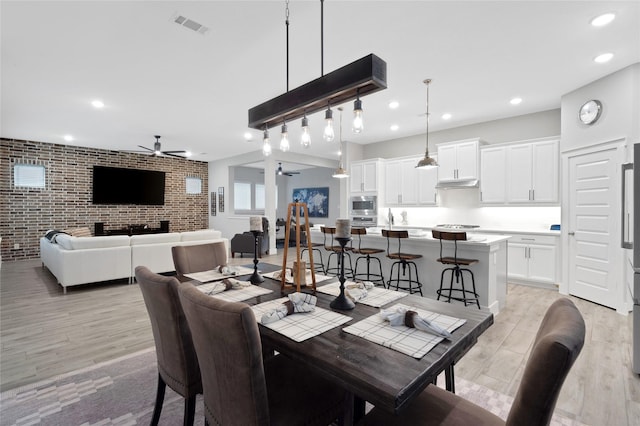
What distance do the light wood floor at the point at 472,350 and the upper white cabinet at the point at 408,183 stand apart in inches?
96.2

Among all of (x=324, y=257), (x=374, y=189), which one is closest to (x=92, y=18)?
(x=324, y=257)

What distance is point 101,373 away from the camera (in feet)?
7.66

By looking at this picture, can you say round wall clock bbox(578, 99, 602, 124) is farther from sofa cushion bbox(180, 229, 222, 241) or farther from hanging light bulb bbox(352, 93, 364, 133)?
sofa cushion bbox(180, 229, 222, 241)

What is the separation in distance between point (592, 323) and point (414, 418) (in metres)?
3.44

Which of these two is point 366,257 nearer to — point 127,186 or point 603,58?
point 603,58

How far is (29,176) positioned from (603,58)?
10.7 meters

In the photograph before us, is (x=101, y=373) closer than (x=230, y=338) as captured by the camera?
No

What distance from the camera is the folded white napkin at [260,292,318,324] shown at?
1384 millimetres

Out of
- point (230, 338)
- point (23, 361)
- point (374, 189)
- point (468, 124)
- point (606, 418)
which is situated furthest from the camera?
point (374, 189)

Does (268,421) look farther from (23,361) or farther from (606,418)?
(23,361)

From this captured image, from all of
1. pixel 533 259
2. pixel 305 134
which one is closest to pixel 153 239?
pixel 305 134

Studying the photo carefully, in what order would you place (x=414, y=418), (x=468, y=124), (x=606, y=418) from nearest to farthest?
(x=414, y=418), (x=606, y=418), (x=468, y=124)

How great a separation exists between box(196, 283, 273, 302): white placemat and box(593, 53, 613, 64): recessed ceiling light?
4.22 meters

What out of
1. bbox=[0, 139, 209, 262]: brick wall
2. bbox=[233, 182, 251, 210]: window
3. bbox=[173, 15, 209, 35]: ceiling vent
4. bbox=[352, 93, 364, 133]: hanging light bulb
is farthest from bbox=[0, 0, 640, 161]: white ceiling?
bbox=[233, 182, 251, 210]: window
